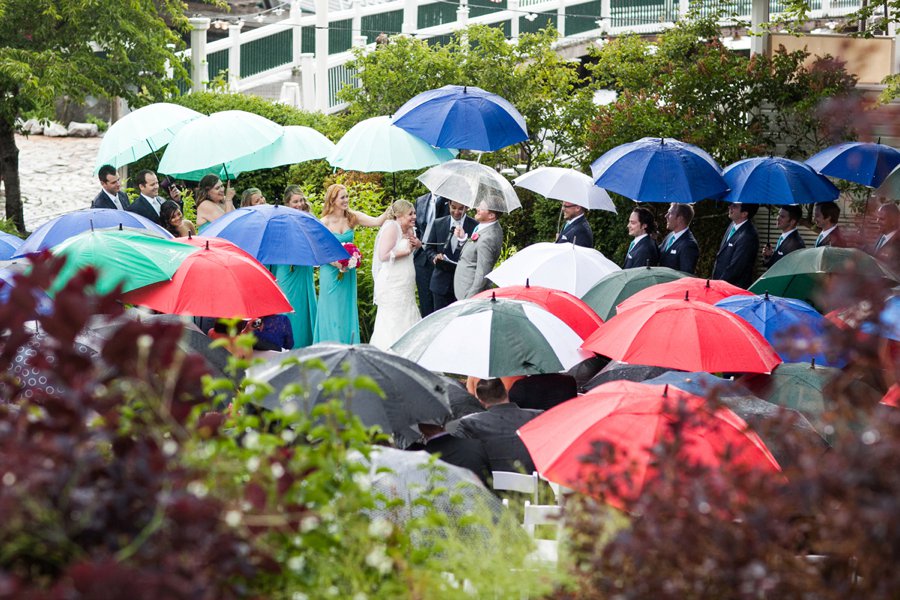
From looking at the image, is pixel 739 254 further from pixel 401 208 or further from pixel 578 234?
pixel 401 208

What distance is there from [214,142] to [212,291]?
4.04 meters

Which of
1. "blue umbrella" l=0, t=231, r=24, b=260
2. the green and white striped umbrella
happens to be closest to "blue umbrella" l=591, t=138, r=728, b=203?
the green and white striped umbrella

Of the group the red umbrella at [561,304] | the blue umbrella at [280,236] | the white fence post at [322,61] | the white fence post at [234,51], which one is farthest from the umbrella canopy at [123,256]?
the white fence post at [234,51]

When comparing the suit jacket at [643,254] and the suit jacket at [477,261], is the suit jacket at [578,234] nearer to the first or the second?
the suit jacket at [643,254]

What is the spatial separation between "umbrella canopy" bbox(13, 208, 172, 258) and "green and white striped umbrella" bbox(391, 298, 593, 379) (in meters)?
2.49

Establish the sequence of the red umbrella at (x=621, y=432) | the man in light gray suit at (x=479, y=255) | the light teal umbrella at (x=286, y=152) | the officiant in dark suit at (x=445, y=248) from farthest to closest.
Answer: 1. the light teal umbrella at (x=286, y=152)
2. the officiant in dark suit at (x=445, y=248)
3. the man in light gray suit at (x=479, y=255)
4. the red umbrella at (x=621, y=432)

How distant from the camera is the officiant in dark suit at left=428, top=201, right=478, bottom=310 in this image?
37.2 ft

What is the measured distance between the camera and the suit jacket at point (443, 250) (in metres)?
11.4

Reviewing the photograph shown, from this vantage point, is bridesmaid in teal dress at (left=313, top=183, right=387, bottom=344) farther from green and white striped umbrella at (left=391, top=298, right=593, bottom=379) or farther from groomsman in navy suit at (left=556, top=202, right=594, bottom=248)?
green and white striped umbrella at (left=391, top=298, right=593, bottom=379)

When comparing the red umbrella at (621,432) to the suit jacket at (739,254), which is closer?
the red umbrella at (621,432)

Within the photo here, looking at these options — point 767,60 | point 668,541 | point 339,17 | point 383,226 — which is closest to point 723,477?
point 668,541

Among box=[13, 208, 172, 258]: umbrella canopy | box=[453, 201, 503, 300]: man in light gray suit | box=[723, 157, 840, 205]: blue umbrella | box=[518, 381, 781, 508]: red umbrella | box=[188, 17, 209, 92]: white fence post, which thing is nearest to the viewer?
box=[518, 381, 781, 508]: red umbrella

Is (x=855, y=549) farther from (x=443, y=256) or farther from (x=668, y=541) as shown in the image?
(x=443, y=256)

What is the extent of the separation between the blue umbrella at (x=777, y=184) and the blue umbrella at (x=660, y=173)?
0.67 ft
